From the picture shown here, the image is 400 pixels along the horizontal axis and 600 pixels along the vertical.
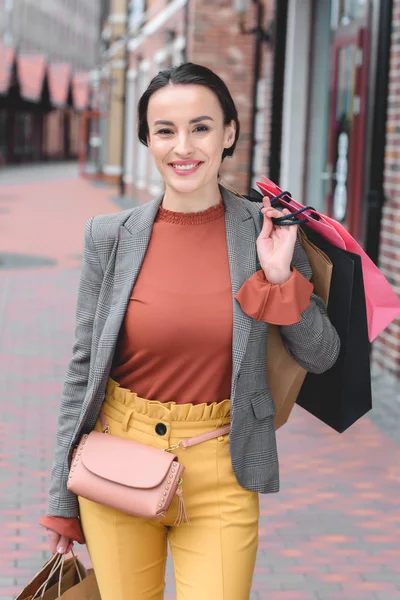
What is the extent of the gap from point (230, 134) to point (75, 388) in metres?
0.72

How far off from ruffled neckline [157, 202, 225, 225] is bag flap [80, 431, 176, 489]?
530 millimetres

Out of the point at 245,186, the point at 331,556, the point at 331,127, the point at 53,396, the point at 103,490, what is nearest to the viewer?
the point at 103,490

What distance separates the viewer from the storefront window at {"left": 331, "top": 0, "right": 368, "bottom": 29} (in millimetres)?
9617

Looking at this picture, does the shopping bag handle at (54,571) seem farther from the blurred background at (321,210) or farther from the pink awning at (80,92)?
the pink awning at (80,92)

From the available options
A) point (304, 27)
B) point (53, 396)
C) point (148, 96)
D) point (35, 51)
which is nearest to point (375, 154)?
point (53, 396)

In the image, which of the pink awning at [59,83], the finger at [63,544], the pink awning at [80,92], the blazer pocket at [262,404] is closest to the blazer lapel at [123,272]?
the blazer pocket at [262,404]

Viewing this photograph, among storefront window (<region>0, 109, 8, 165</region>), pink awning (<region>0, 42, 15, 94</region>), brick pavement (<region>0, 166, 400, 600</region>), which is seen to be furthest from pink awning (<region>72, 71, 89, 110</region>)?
brick pavement (<region>0, 166, 400, 600</region>)

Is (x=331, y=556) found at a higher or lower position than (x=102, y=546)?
lower

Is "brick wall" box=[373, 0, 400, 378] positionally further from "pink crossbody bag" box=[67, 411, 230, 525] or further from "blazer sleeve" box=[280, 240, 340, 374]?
"pink crossbody bag" box=[67, 411, 230, 525]

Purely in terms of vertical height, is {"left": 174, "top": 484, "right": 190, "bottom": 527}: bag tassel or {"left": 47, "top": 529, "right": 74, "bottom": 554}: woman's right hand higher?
{"left": 174, "top": 484, "right": 190, "bottom": 527}: bag tassel

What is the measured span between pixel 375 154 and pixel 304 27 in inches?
144

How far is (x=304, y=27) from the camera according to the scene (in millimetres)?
11078

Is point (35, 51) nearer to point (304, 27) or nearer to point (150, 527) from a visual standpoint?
point (304, 27)

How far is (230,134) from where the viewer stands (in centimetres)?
257
